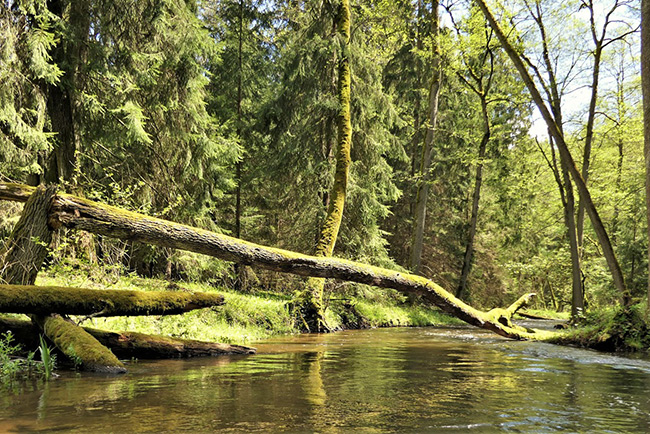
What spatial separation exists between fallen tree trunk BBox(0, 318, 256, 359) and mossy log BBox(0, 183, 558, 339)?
1.29m

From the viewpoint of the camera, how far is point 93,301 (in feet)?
18.1

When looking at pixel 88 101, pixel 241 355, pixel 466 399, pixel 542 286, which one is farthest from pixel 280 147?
pixel 542 286

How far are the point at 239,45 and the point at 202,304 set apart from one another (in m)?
15.0

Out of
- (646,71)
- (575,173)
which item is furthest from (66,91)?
(575,173)

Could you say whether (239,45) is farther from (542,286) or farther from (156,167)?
(542,286)

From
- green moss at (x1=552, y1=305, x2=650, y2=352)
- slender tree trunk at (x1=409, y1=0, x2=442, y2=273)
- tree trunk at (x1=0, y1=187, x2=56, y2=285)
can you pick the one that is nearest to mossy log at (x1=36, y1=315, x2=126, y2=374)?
tree trunk at (x1=0, y1=187, x2=56, y2=285)

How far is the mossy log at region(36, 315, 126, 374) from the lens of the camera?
4.94 meters

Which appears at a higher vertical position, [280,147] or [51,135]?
[280,147]

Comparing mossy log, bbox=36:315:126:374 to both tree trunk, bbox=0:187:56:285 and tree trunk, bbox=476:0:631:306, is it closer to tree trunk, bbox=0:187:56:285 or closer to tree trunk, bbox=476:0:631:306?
tree trunk, bbox=0:187:56:285

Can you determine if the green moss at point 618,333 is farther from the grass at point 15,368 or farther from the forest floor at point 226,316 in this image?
the grass at point 15,368

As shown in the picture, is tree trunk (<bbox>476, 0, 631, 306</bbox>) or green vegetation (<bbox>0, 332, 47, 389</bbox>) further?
tree trunk (<bbox>476, 0, 631, 306</bbox>)

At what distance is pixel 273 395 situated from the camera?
4078mm

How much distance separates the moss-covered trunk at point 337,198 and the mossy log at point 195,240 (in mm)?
4795

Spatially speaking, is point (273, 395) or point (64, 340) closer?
point (273, 395)
